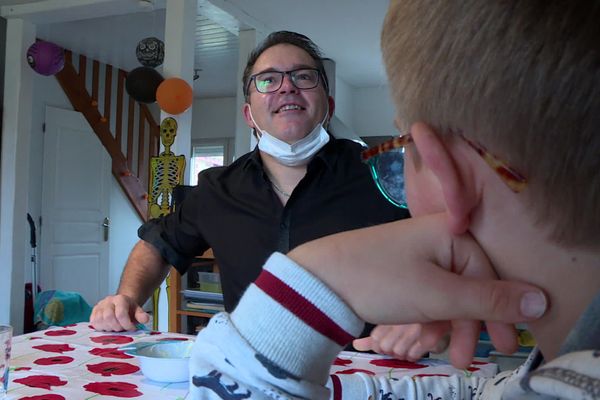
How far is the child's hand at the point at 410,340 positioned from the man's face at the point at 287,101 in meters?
0.97

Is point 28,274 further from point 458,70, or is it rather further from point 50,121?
point 458,70

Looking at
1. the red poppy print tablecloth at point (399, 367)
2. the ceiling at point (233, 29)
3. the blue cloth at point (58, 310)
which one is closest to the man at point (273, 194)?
the red poppy print tablecloth at point (399, 367)

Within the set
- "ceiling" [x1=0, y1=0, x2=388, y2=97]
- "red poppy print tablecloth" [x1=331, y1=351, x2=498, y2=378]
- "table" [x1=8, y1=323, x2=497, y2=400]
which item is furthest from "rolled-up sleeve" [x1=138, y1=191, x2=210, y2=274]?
"ceiling" [x1=0, y1=0, x2=388, y2=97]

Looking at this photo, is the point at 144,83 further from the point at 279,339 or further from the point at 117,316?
the point at 279,339

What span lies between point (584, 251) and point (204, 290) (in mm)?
2991

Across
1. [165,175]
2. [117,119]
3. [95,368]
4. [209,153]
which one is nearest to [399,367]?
[95,368]

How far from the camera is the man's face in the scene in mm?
1726

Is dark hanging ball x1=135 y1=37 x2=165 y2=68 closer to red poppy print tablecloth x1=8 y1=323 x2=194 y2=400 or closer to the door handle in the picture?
red poppy print tablecloth x1=8 y1=323 x2=194 y2=400

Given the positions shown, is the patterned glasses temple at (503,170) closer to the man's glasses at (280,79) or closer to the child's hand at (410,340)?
the child's hand at (410,340)

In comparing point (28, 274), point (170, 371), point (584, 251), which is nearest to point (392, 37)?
point (584, 251)

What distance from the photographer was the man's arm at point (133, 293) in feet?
4.46

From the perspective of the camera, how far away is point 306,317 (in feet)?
1.41

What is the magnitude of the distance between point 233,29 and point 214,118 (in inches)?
130

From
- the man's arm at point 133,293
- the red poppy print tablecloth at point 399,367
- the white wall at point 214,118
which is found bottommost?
the red poppy print tablecloth at point 399,367
